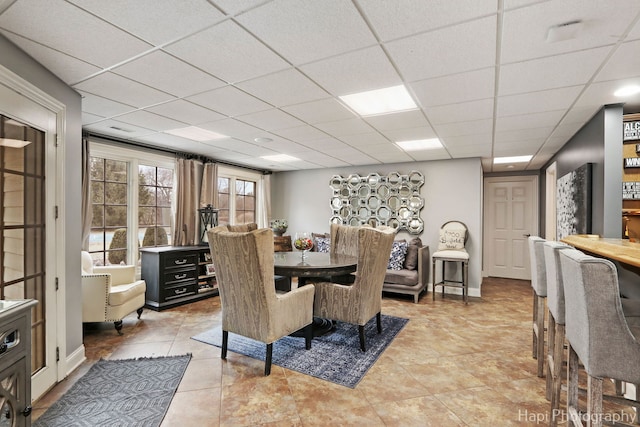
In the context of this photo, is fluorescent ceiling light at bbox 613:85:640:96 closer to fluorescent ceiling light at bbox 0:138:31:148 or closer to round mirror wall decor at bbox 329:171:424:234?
round mirror wall decor at bbox 329:171:424:234

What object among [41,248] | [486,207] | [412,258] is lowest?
[412,258]

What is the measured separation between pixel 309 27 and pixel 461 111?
74.6 inches

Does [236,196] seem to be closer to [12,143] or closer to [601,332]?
[12,143]

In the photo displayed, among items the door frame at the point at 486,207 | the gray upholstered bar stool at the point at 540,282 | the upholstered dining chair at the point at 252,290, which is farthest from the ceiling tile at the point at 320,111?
the door frame at the point at 486,207

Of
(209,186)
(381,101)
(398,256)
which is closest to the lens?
(381,101)

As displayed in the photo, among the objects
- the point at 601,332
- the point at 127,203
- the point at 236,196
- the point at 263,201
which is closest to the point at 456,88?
the point at 601,332

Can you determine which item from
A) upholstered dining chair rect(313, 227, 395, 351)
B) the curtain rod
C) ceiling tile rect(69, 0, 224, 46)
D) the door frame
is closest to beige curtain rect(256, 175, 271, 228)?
the curtain rod

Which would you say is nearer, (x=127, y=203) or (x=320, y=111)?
(x=320, y=111)

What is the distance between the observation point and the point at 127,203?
444 cm

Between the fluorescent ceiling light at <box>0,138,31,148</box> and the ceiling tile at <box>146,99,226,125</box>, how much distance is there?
43.5 inches

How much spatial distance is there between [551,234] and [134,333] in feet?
20.2

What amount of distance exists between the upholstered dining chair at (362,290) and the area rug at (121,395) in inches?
53.1

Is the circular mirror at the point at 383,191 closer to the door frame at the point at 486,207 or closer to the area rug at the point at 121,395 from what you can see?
the door frame at the point at 486,207

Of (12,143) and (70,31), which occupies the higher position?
(70,31)
